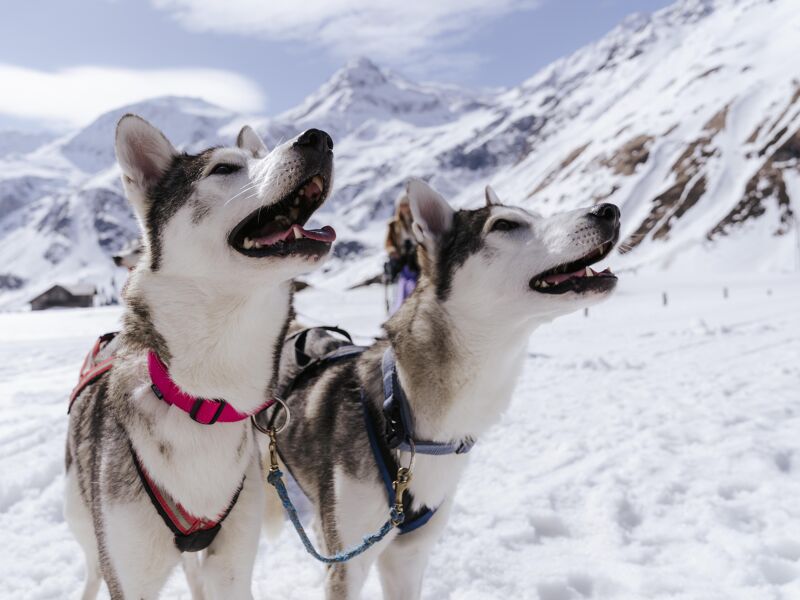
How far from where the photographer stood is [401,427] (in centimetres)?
332

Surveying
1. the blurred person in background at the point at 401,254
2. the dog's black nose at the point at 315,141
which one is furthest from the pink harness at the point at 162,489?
the blurred person in background at the point at 401,254

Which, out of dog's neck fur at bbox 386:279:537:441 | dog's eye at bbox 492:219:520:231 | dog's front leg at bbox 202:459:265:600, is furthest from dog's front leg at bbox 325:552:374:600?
dog's eye at bbox 492:219:520:231

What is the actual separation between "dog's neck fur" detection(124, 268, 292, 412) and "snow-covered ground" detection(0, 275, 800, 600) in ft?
6.86

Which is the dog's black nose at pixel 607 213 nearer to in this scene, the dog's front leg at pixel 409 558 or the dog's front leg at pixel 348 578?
the dog's front leg at pixel 409 558

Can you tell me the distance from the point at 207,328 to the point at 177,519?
89 centimetres

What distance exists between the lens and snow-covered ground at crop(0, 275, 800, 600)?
414cm

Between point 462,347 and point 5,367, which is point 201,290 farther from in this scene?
point 5,367

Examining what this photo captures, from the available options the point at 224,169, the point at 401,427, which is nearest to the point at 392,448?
the point at 401,427

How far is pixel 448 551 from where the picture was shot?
4594mm

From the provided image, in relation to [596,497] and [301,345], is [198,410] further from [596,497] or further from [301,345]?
[596,497]

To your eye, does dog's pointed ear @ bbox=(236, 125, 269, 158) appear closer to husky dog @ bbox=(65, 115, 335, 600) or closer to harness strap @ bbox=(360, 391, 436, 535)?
husky dog @ bbox=(65, 115, 335, 600)

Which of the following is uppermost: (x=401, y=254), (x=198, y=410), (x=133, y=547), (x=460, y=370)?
(x=401, y=254)

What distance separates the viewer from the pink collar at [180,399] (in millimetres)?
2803

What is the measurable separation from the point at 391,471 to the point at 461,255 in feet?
4.23
